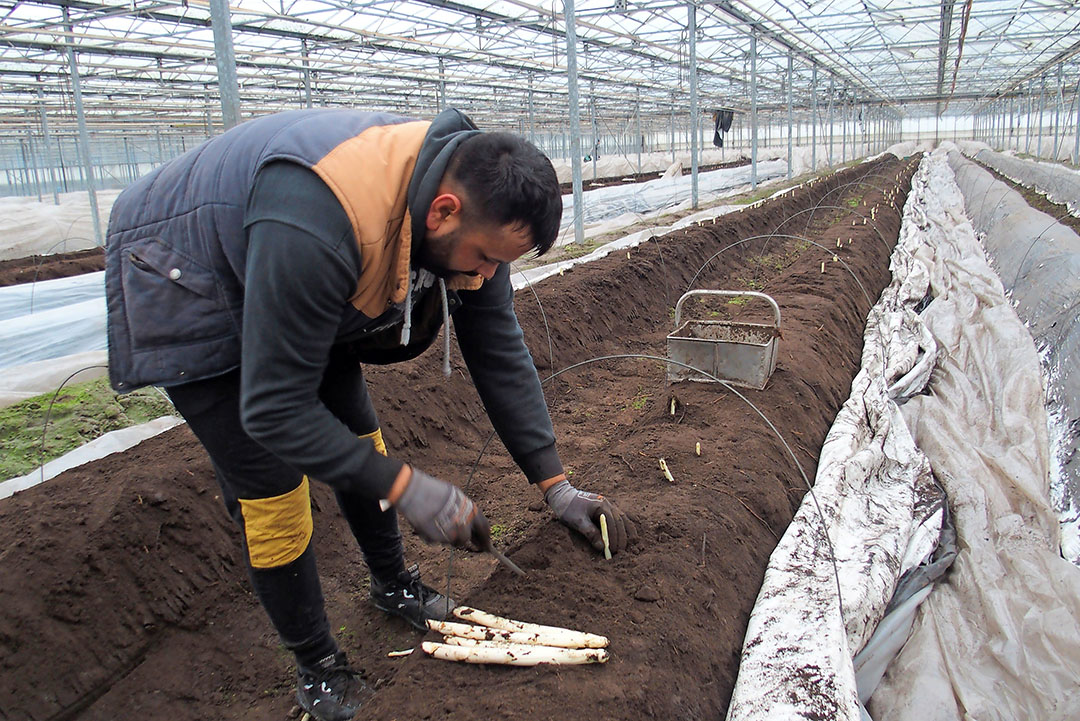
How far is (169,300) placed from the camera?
1570 millimetres

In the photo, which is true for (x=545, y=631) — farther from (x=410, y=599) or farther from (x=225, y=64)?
(x=225, y=64)

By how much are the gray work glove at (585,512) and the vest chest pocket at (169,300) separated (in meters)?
1.13

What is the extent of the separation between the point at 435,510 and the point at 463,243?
1.99ft

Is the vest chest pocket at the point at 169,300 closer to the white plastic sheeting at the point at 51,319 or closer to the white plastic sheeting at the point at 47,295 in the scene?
the white plastic sheeting at the point at 51,319

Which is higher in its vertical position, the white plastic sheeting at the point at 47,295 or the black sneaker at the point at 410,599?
the white plastic sheeting at the point at 47,295

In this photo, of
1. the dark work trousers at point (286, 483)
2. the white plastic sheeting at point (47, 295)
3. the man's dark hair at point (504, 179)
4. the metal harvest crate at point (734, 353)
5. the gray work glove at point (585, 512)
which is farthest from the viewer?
the white plastic sheeting at point (47, 295)

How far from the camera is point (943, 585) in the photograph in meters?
3.01

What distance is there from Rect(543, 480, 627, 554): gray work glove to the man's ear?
106 cm

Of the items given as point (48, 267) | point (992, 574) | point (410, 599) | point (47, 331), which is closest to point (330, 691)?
point (410, 599)

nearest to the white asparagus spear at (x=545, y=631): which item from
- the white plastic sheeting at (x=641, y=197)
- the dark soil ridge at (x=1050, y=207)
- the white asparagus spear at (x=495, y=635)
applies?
the white asparagus spear at (x=495, y=635)

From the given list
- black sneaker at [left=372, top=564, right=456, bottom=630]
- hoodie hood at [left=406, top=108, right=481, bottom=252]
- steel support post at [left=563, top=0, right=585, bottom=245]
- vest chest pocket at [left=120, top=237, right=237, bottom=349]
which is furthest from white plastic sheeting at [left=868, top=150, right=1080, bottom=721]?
steel support post at [left=563, top=0, right=585, bottom=245]

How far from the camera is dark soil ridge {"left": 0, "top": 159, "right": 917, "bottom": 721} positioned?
6.21 feet

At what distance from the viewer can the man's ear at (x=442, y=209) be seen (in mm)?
1456

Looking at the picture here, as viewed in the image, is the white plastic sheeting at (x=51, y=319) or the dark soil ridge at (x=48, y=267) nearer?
the white plastic sheeting at (x=51, y=319)
